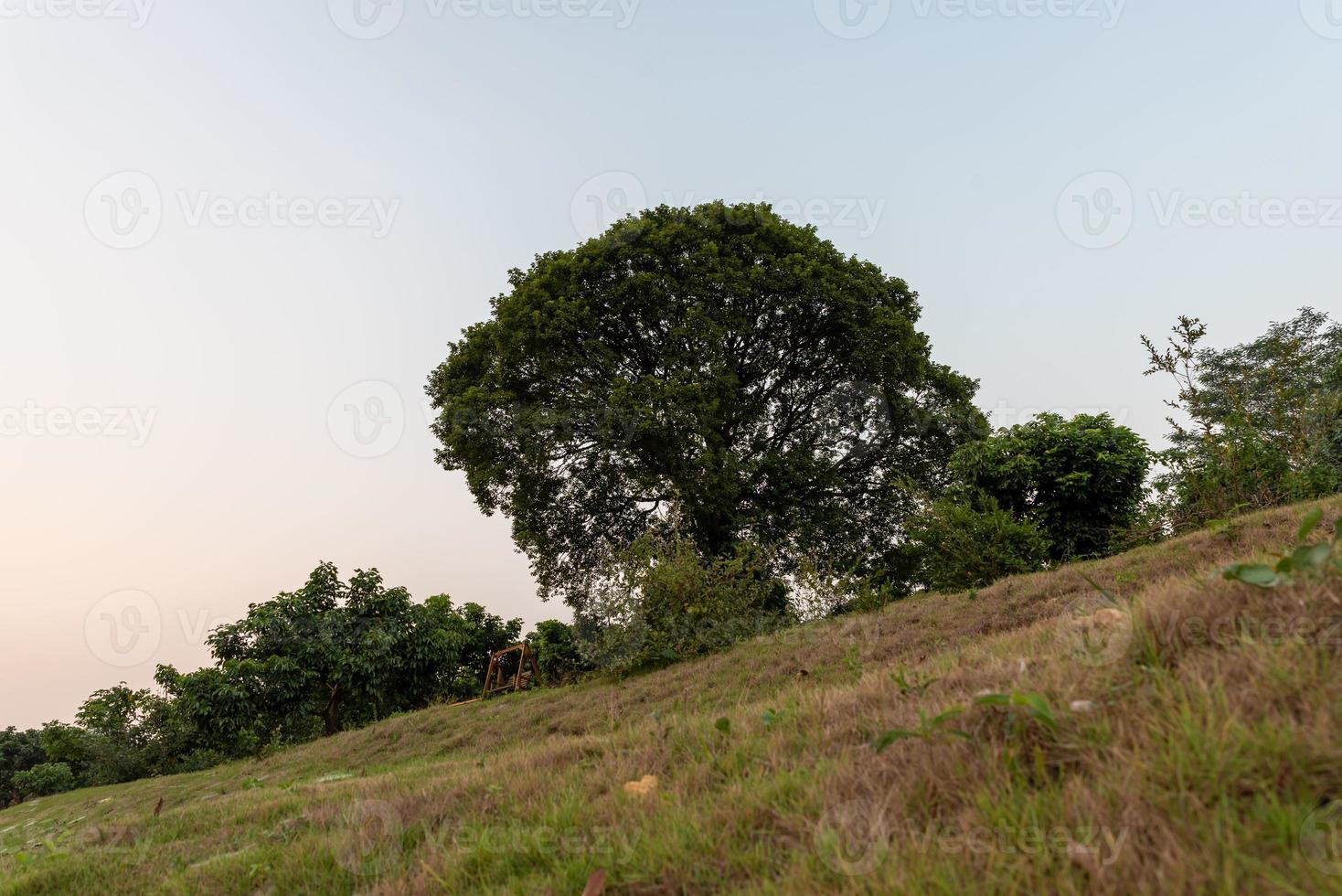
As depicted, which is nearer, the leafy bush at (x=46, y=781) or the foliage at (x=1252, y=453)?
the foliage at (x=1252, y=453)

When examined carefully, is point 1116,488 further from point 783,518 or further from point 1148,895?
point 1148,895

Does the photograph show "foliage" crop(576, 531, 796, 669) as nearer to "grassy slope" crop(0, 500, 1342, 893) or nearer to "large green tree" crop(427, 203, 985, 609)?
"large green tree" crop(427, 203, 985, 609)

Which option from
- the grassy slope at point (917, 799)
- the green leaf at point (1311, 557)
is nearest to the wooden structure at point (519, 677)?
the grassy slope at point (917, 799)

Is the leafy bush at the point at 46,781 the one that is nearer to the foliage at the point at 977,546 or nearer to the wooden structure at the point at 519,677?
the wooden structure at the point at 519,677

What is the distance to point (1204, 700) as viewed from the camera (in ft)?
6.03

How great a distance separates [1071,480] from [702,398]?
8.04m

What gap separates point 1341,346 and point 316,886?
1480 inches

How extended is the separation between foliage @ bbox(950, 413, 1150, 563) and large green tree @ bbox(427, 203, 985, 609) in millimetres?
4226

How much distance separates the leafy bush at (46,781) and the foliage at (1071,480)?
3702 centimetres

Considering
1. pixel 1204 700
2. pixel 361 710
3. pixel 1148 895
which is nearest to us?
pixel 1148 895

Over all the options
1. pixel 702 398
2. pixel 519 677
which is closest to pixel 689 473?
pixel 702 398

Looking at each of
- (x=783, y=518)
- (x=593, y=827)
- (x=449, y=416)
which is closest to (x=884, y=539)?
(x=783, y=518)

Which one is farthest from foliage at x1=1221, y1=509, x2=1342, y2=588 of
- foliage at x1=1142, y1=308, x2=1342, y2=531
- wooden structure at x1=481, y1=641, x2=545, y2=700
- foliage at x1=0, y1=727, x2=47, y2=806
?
foliage at x1=0, y1=727, x2=47, y2=806

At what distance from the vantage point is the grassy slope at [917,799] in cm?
154
